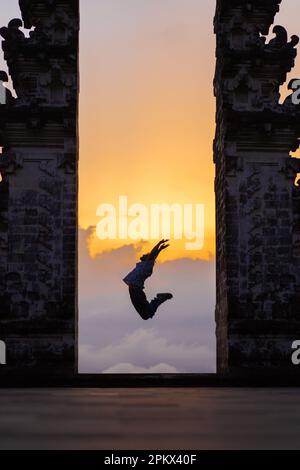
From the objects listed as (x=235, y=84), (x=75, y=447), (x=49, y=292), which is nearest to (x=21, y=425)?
(x=75, y=447)

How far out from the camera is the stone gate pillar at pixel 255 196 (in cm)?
1800

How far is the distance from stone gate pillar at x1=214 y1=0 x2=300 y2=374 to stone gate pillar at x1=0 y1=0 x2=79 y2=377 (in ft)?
10.5

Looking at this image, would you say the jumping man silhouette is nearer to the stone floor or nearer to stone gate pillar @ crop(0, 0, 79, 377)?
stone gate pillar @ crop(0, 0, 79, 377)

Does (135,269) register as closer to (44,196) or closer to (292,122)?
(44,196)

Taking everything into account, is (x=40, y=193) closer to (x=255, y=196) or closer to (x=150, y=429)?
(x=255, y=196)

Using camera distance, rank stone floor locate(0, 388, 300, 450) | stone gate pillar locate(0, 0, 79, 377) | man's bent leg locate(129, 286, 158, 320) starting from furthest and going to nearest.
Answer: man's bent leg locate(129, 286, 158, 320) < stone gate pillar locate(0, 0, 79, 377) < stone floor locate(0, 388, 300, 450)

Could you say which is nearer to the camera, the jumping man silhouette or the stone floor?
the stone floor

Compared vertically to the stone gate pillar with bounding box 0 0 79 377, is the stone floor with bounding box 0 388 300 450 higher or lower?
lower

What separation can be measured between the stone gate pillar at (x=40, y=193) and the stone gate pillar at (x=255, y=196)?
127 inches

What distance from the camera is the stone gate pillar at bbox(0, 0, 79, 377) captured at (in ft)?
58.4

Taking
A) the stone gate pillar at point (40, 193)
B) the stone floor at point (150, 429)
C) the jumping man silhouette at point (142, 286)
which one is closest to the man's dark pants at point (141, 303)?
the jumping man silhouette at point (142, 286)

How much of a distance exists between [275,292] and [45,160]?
5607 mm

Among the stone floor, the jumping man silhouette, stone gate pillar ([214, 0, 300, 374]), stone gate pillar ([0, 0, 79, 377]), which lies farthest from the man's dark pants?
the stone floor

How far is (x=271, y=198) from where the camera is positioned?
742 inches
